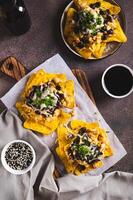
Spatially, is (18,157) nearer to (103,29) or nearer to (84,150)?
(84,150)

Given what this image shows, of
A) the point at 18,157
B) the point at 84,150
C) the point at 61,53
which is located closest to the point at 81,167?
the point at 84,150

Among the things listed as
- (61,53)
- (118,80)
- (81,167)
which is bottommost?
(81,167)

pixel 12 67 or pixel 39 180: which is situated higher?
pixel 12 67

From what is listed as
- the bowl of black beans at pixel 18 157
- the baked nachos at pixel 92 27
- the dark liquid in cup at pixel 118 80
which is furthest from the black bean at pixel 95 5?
the bowl of black beans at pixel 18 157

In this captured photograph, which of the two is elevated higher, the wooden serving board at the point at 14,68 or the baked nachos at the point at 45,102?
the wooden serving board at the point at 14,68

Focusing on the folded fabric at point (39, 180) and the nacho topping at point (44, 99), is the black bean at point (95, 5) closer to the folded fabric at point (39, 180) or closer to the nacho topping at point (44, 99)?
the nacho topping at point (44, 99)

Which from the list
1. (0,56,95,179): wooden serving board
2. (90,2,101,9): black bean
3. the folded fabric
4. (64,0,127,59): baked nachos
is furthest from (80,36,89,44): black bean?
the folded fabric
